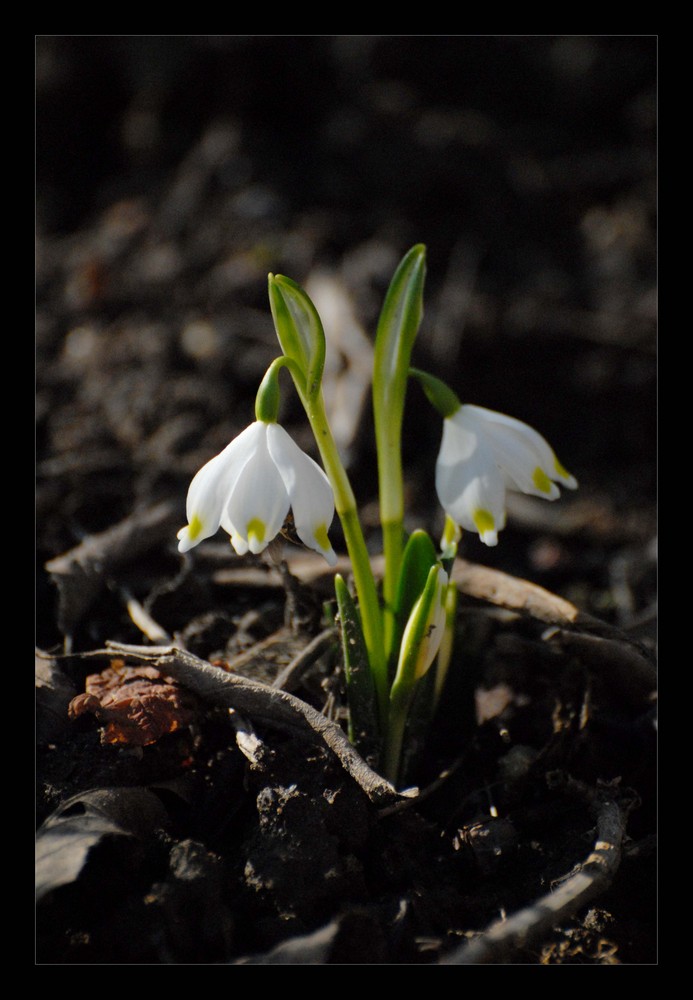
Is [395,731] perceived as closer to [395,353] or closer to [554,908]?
[554,908]

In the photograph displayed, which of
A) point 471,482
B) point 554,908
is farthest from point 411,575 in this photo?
point 554,908

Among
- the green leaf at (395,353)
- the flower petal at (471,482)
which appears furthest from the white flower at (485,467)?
the green leaf at (395,353)

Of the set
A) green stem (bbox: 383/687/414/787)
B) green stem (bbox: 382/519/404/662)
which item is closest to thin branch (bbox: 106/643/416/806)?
green stem (bbox: 383/687/414/787)

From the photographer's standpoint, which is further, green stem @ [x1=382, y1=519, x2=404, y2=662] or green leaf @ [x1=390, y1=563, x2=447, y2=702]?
green stem @ [x1=382, y1=519, x2=404, y2=662]

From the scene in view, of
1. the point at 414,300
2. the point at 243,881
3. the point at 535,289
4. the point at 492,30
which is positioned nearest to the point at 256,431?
the point at 414,300

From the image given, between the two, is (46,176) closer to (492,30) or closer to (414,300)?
(492,30)

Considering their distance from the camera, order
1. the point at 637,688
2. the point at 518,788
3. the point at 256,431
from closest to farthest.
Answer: the point at 256,431 < the point at 518,788 < the point at 637,688

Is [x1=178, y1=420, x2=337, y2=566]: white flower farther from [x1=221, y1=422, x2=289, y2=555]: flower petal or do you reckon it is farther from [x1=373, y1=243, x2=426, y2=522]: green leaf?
[x1=373, y1=243, x2=426, y2=522]: green leaf

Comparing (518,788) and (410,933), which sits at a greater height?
(518,788)
